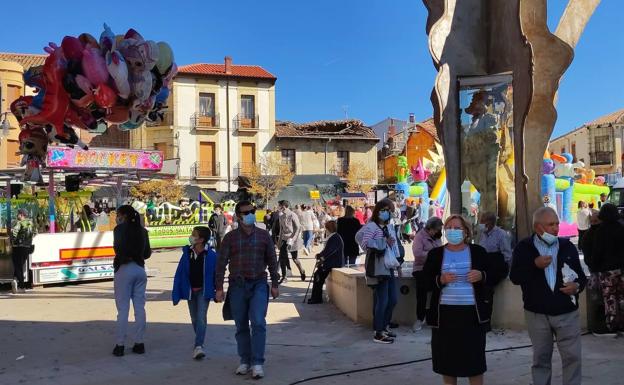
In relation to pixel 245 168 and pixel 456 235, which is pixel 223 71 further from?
pixel 456 235

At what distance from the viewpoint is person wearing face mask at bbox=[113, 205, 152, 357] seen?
6.92 metres

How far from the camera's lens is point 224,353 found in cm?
688

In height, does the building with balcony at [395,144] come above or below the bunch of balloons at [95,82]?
above

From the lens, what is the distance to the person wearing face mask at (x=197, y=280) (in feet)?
21.9

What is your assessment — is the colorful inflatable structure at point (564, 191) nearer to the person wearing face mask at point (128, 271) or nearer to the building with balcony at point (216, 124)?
the person wearing face mask at point (128, 271)

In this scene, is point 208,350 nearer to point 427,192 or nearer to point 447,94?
point 447,94

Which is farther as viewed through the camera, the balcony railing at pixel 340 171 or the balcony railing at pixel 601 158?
the balcony railing at pixel 601 158

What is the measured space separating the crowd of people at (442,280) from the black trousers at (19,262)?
6009 mm

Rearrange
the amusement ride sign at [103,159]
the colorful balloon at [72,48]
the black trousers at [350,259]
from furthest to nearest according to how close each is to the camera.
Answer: the amusement ride sign at [103,159] → the black trousers at [350,259] → the colorful balloon at [72,48]

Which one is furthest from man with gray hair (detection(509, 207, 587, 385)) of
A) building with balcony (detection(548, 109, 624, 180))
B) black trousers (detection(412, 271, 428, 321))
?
building with balcony (detection(548, 109, 624, 180))

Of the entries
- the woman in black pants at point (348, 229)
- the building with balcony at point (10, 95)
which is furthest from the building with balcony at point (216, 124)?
the woman in black pants at point (348, 229)

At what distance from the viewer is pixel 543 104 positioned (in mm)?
8539

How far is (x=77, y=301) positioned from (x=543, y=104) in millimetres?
8005

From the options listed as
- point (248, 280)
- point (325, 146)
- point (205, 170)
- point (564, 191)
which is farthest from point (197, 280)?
point (325, 146)
